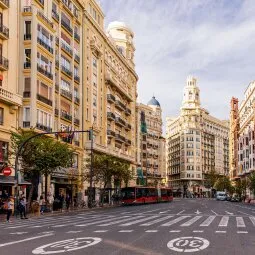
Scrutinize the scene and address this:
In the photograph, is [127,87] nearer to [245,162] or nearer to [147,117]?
[245,162]

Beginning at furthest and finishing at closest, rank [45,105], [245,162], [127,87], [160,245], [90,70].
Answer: [245,162] < [127,87] < [90,70] < [45,105] < [160,245]

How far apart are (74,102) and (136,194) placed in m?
16.7

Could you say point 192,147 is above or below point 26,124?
above

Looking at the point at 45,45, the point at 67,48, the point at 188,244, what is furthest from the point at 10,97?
the point at 188,244

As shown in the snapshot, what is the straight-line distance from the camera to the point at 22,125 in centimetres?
4591

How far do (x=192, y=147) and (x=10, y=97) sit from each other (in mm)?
136903

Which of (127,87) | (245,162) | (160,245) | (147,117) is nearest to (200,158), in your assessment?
(147,117)

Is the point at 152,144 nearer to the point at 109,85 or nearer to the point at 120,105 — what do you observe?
the point at 120,105

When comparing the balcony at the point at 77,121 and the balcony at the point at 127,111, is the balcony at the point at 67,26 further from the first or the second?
the balcony at the point at 127,111

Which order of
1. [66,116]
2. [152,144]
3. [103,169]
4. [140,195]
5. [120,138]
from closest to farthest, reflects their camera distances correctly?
[66,116]
[103,169]
[140,195]
[120,138]
[152,144]

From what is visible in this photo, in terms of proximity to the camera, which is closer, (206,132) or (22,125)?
(22,125)

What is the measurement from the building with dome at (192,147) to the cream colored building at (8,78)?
5174 inches

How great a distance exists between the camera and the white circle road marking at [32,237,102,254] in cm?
1390

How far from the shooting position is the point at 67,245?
15156mm
